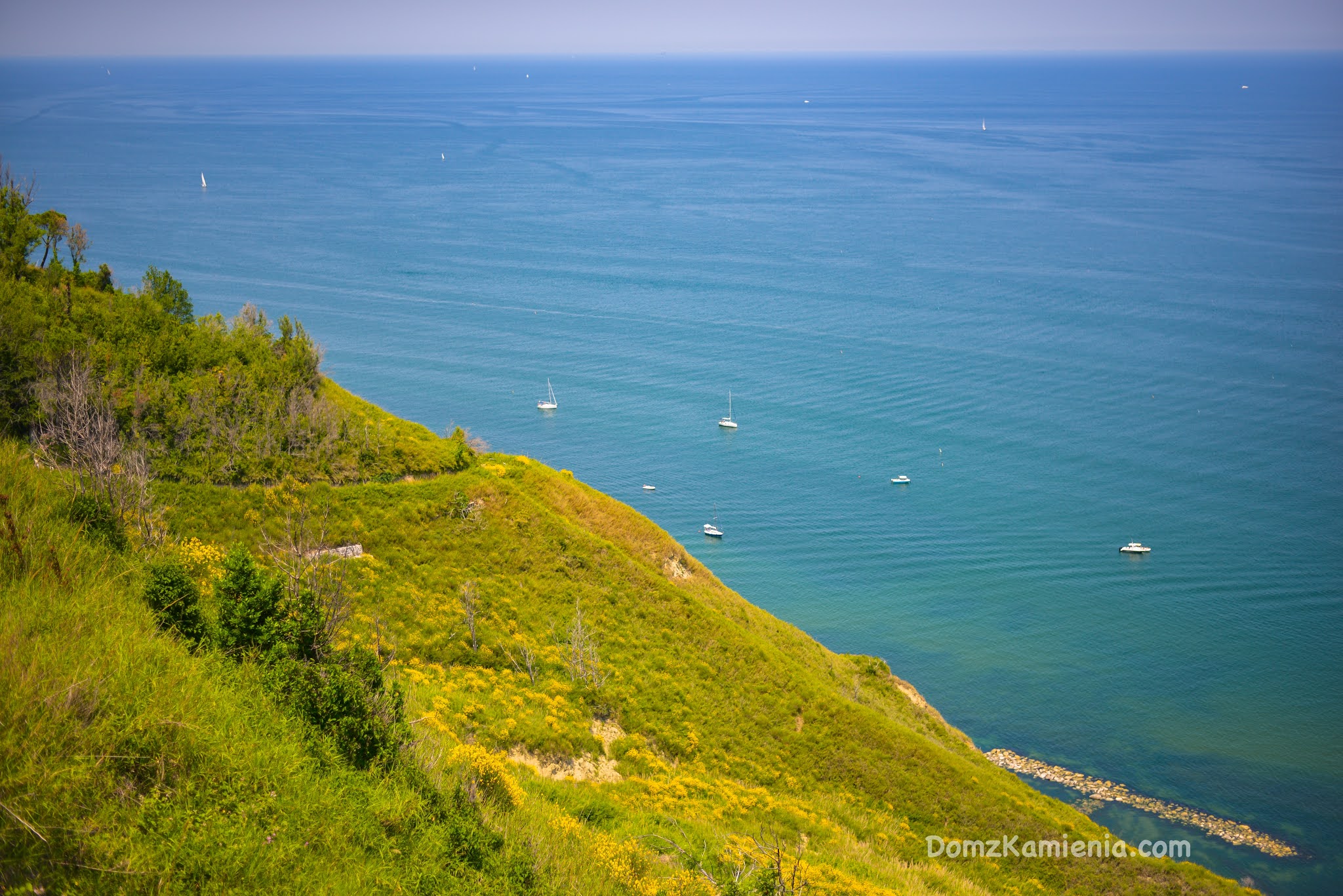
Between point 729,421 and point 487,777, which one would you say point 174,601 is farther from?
point 729,421

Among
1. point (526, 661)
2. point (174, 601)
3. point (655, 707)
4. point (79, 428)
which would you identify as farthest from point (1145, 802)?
point (79, 428)

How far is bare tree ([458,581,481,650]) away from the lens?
3203 cm

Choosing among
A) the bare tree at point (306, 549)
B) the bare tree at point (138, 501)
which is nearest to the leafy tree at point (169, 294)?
the bare tree at point (306, 549)

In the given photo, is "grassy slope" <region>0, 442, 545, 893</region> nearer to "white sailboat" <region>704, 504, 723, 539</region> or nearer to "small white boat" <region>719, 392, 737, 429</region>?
"white sailboat" <region>704, 504, 723, 539</region>

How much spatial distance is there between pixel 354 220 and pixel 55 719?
159m

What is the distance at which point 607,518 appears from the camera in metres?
42.9

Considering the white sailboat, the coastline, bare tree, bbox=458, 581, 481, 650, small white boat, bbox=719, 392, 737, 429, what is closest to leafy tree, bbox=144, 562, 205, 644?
bare tree, bbox=458, 581, 481, 650

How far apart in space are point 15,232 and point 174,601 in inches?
1379

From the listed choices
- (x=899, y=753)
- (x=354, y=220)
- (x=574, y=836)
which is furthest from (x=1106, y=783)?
(x=354, y=220)

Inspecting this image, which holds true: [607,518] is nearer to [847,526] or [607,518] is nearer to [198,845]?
[198,845]

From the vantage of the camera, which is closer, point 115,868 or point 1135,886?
point 115,868

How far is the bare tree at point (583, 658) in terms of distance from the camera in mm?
31938

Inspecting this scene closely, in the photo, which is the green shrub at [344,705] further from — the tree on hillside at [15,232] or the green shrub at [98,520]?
the tree on hillside at [15,232]

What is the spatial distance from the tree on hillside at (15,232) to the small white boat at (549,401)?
54.4 meters
